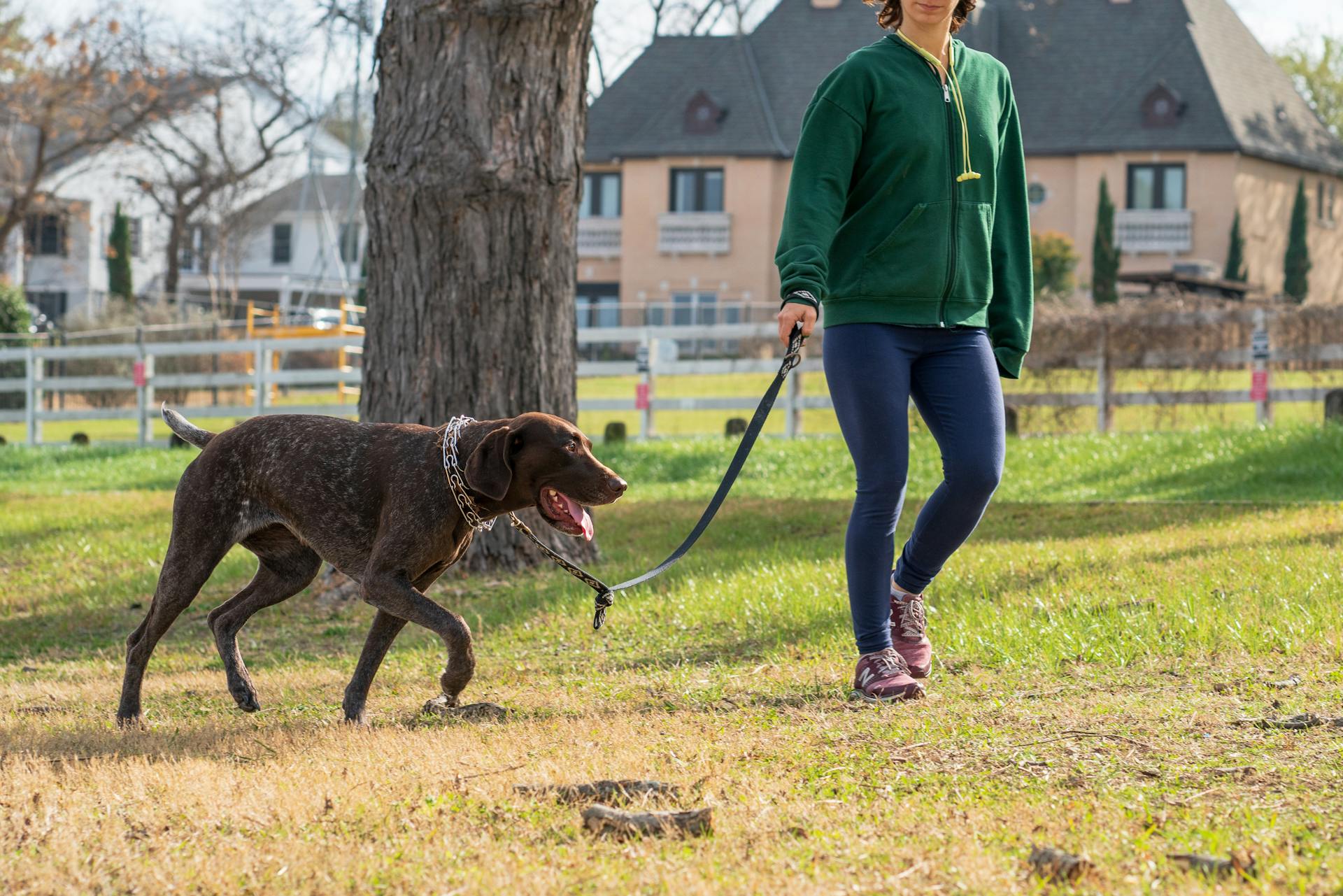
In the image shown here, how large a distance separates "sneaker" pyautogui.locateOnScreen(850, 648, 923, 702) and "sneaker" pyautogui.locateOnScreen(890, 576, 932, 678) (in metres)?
0.21

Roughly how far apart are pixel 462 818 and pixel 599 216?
137ft

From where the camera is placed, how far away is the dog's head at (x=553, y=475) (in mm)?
4809

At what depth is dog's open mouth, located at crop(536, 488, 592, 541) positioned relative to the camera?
483cm

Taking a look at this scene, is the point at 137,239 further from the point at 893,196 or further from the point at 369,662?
the point at 893,196

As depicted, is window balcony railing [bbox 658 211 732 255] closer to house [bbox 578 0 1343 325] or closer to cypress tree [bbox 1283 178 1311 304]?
house [bbox 578 0 1343 325]

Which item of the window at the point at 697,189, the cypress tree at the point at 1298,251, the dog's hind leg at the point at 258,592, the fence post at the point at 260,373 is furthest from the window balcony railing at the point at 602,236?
Answer: the dog's hind leg at the point at 258,592

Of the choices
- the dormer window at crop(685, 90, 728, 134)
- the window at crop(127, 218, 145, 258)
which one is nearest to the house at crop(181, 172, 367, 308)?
the window at crop(127, 218, 145, 258)

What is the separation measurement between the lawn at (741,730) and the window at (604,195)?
115 feet

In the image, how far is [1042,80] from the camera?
4169 cm

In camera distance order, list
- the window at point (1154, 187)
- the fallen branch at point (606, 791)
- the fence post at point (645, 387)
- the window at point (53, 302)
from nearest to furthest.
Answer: the fallen branch at point (606, 791), the fence post at point (645, 387), the window at point (1154, 187), the window at point (53, 302)

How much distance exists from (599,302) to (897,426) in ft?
131

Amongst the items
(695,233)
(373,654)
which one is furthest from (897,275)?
(695,233)

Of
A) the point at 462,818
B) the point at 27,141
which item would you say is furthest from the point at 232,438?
the point at 27,141

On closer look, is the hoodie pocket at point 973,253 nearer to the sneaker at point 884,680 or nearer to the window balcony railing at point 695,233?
the sneaker at point 884,680
